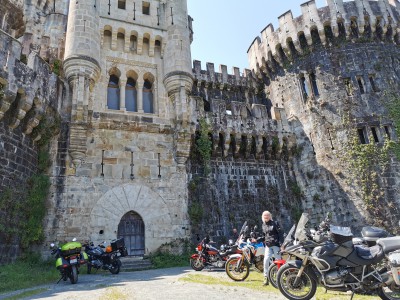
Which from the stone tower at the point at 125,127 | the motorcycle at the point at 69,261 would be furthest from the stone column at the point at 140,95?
the motorcycle at the point at 69,261

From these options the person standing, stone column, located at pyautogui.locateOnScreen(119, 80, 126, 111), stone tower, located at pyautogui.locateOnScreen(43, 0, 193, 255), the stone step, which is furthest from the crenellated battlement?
the person standing

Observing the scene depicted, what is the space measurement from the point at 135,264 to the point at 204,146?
6.43 meters

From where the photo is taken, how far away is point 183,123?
15.5 metres

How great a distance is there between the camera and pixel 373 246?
6141 mm

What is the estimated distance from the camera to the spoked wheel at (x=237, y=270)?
862 cm

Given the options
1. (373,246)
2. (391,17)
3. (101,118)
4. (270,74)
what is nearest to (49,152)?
(101,118)

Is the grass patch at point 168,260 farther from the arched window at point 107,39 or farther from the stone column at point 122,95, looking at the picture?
the arched window at point 107,39

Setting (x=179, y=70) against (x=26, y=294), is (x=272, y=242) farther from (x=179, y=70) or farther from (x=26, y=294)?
(x=179, y=70)

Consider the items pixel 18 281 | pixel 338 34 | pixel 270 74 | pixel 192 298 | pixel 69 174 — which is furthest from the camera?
pixel 270 74

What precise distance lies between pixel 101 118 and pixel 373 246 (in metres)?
11.9

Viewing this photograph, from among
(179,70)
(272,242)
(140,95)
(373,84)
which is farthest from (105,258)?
(373,84)

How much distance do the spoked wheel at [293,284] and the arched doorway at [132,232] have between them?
8.76 meters

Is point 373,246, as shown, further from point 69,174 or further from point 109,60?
point 109,60

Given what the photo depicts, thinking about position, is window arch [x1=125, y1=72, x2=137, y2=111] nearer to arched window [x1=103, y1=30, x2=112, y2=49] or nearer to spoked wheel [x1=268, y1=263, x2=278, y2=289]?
arched window [x1=103, y1=30, x2=112, y2=49]
